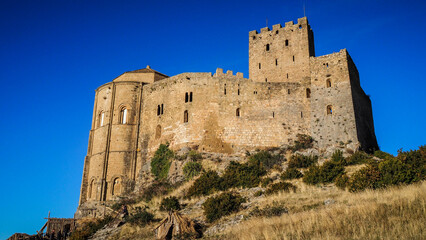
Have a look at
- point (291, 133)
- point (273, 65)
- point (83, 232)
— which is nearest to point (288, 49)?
point (273, 65)

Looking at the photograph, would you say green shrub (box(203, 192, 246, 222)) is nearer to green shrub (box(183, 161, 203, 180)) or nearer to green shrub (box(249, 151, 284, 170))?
green shrub (box(249, 151, 284, 170))

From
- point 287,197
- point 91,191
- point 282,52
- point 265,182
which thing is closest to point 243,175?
point 265,182

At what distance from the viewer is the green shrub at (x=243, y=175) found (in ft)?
79.5

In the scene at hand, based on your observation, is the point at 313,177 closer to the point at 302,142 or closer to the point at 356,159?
the point at 356,159

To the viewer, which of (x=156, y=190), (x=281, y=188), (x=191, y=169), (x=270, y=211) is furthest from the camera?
(x=191, y=169)

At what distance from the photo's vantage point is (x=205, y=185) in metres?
25.2

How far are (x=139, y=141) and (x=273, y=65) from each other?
42.6 feet

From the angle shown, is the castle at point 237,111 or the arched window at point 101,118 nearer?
the castle at point 237,111

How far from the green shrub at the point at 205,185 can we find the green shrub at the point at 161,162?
5101 millimetres

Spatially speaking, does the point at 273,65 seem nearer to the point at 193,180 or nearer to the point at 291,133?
the point at 291,133

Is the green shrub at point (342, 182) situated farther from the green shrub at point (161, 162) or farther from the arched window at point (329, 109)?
the green shrub at point (161, 162)

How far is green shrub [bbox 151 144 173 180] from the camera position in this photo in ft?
101

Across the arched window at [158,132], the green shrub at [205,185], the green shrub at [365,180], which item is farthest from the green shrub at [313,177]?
the arched window at [158,132]

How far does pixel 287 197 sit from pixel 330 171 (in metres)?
4.34
